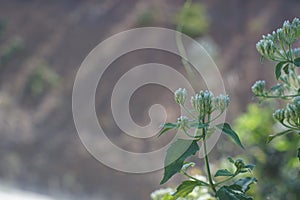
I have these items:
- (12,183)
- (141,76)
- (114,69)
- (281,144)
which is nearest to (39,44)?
(114,69)

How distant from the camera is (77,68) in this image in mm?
7559

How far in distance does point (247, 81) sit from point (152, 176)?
2.44 metres

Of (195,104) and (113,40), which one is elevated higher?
(113,40)

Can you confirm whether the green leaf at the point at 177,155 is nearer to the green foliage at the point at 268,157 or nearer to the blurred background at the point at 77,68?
the green foliage at the point at 268,157

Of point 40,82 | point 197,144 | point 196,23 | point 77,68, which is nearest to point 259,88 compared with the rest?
point 197,144

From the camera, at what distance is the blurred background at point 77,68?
5469 mm

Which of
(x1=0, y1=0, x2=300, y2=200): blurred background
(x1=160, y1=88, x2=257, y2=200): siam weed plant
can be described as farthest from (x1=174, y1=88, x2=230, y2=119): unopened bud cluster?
(x1=0, y1=0, x2=300, y2=200): blurred background

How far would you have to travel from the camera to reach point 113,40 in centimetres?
794

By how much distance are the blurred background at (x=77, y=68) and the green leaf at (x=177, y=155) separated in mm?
3976

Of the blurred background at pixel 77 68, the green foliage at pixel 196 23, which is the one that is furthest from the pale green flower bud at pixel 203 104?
the green foliage at pixel 196 23

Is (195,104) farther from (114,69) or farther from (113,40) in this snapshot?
(113,40)

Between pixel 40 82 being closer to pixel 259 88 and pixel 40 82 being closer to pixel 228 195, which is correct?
pixel 259 88

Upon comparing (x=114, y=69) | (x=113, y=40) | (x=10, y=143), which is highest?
(x=113, y=40)

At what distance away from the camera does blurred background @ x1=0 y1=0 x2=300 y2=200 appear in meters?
5.47
